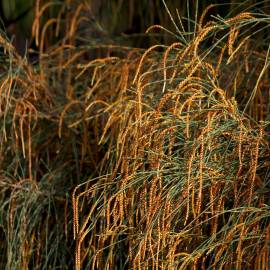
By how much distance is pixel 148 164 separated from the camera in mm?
2523

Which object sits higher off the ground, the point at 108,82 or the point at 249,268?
the point at 108,82

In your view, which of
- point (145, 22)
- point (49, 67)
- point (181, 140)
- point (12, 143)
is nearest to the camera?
point (181, 140)

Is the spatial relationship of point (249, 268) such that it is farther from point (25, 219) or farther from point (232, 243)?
point (25, 219)

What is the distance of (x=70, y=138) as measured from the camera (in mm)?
3105

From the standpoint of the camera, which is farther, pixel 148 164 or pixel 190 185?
pixel 148 164

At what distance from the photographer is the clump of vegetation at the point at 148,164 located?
2.30 meters

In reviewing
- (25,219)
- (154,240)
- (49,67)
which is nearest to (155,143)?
(154,240)

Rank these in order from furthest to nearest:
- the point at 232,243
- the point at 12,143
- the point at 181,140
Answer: the point at 12,143
the point at 181,140
the point at 232,243

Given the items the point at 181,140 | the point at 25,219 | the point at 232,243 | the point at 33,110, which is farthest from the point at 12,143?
the point at 232,243

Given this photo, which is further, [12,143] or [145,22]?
[145,22]

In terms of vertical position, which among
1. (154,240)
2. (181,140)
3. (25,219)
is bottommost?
(25,219)

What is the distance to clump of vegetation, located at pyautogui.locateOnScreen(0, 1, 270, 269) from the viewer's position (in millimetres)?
2299

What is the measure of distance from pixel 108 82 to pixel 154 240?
902mm

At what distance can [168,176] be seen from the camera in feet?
7.77
